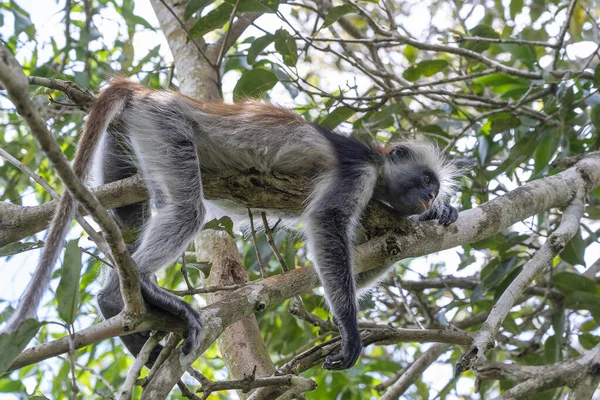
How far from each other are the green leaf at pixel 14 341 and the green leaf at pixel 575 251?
378 cm

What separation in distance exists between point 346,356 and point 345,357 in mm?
10

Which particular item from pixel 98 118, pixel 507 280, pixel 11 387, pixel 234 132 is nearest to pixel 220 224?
pixel 234 132

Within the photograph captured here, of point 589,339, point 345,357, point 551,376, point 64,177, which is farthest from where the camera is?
point 589,339

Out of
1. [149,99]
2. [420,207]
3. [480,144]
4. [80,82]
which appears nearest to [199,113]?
[149,99]

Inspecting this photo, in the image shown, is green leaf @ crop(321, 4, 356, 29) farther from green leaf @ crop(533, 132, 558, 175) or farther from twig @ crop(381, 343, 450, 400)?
twig @ crop(381, 343, 450, 400)

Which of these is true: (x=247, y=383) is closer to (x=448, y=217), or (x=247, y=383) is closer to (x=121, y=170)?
(x=448, y=217)

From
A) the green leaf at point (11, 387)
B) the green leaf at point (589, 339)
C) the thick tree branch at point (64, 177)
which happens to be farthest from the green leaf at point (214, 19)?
the green leaf at point (589, 339)

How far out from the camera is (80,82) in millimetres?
5965

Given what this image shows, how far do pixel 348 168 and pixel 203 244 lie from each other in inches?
45.2

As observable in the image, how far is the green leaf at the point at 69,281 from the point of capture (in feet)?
8.38

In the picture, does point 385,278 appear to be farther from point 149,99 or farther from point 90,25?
point 90,25

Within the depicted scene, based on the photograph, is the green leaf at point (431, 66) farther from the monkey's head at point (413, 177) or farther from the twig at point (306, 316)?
the twig at point (306, 316)

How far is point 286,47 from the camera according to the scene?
506cm

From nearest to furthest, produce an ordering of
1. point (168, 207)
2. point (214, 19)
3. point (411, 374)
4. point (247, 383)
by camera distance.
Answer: point (247, 383) < point (168, 207) < point (411, 374) < point (214, 19)
